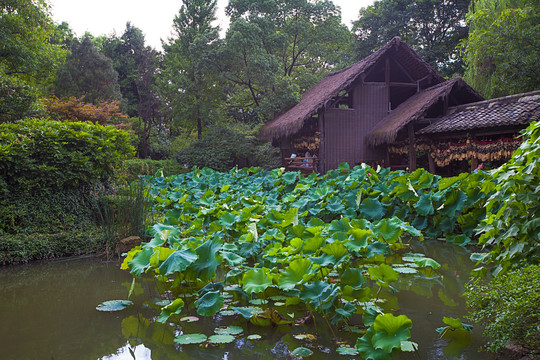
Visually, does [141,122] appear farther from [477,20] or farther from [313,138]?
[477,20]

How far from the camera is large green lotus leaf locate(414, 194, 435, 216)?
17.4 ft

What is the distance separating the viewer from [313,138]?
492 inches

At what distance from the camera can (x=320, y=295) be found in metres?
2.52

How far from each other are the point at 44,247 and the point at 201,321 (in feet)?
10.8

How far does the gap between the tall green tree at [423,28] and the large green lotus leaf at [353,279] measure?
17.8 metres

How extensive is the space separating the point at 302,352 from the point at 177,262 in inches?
39.8

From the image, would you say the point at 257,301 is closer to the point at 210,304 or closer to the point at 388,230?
the point at 210,304

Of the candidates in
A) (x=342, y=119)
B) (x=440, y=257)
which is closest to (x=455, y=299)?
(x=440, y=257)

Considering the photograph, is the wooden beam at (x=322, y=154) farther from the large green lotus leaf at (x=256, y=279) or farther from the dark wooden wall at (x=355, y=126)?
the large green lotus leaf at (x=256, y=279)

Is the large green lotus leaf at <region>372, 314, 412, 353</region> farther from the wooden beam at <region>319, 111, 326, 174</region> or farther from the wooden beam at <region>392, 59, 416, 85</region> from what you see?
the wooden beam at <region>392, 59, 416, 85</region>

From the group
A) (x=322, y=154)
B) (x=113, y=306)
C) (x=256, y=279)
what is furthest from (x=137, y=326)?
(x=322, y=154)

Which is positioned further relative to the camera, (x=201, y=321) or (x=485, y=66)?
(x=485, y=66)

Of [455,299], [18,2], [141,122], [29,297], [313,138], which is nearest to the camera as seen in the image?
[455,299]

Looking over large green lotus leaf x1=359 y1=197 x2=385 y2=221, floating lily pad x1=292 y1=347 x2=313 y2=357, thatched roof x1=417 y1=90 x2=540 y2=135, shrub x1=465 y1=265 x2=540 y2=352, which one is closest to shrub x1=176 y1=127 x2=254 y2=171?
thatched roof x1=417 y1=90 x2=540 y2=135
